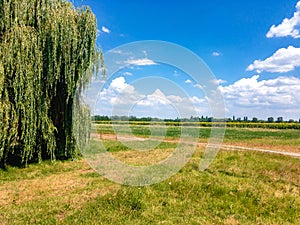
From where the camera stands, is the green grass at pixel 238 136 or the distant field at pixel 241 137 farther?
the green grass at pixel 238 136

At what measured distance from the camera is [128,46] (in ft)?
27.2

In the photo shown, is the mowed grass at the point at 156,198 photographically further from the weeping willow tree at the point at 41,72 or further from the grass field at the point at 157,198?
the weeping willow tree at the point at 41,72

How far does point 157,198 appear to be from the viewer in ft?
20.7

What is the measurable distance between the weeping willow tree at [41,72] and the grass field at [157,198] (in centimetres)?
135

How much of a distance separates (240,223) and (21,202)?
5.27 m

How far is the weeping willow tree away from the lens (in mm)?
8367

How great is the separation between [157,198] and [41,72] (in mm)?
6316

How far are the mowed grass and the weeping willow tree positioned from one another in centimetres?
138

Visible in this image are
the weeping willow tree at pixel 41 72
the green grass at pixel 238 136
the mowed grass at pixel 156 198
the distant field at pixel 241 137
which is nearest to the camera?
the mowed grass at pixel 156 198

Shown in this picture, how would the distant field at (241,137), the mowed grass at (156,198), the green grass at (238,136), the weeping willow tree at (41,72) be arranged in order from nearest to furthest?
the mowed grass at (156,198) → the weeping willow tree at (41,72) → the distant field at (241,137) → the green grass at (238,136)

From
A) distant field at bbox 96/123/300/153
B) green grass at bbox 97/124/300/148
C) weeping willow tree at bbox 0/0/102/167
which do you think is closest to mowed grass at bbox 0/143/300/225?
weeping willow tree at bbox 0/0/102/167

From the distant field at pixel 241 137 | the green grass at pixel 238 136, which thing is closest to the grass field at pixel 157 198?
the distant field at pixel 241 137

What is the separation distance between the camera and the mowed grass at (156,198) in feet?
17.3

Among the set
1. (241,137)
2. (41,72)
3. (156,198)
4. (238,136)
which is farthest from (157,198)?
(238,136)
